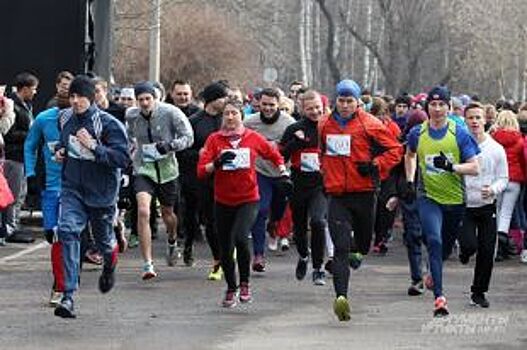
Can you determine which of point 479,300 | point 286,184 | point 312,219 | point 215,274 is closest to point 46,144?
point 286,184

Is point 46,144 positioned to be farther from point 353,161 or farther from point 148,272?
point 353,161

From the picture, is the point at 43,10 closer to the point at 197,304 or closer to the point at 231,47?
the point at 197,304

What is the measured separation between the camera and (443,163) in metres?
12.1

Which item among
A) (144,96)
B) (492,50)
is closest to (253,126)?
(144,96)

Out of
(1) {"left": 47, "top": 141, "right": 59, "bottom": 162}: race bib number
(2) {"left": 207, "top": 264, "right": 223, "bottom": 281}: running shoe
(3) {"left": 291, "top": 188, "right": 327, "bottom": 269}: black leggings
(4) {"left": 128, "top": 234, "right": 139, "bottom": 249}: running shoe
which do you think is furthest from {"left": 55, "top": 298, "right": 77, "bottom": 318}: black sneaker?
(4) {"left": 128, "top": 234, "right": 139, "bottom": 249}: running shoe

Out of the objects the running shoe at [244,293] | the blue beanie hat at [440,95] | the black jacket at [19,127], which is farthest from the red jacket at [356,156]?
the black jacket at [19,127]

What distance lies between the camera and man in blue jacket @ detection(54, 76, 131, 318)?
1161 centimetres

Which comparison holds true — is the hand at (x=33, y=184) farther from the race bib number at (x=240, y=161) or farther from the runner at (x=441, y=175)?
the runner at (x=441, y=175)

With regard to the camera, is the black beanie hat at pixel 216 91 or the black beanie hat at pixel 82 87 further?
the black beanie hat at pixel 216 91

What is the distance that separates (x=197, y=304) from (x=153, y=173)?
7.05 feet

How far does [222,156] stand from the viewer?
12.6m

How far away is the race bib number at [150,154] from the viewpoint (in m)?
14.3

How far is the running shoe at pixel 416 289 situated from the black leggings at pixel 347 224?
127cm

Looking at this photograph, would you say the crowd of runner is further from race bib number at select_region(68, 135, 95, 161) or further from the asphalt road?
the asphalt road
